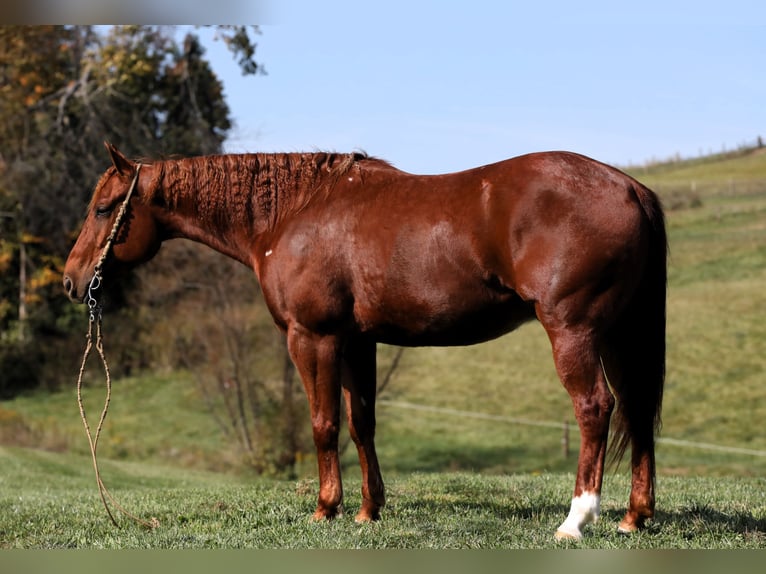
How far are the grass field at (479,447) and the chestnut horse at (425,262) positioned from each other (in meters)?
0.72

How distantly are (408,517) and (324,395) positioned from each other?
112 cm

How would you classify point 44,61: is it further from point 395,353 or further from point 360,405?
point 360,405

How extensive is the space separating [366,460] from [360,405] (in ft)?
1.35

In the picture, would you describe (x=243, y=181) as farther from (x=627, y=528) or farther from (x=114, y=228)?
(x=627, y=528)

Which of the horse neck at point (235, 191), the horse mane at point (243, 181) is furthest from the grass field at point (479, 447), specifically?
the horse mane at point (243, 181)

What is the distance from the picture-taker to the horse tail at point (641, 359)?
598cm

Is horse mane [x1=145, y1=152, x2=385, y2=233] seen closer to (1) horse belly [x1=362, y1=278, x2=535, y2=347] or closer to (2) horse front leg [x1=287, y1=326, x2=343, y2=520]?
(2) horse front leg [x1=287, y1=326, x2=343, y2=520]

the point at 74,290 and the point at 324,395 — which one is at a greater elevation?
the point at 74,290

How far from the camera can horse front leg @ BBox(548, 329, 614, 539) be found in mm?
5516

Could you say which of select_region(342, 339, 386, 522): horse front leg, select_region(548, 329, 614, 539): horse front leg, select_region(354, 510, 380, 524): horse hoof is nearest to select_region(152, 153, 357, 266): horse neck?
select_region(342, 339, 386, 522): horse front leg

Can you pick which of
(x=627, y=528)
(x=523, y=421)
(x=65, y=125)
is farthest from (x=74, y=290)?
(x=523, y=421)

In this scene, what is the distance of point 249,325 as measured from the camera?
67.5ft

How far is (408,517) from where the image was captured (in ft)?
21.6

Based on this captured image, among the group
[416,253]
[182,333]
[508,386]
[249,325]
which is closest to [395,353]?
[249,325]
